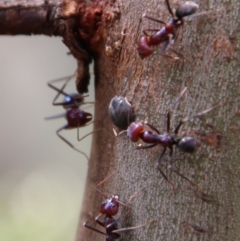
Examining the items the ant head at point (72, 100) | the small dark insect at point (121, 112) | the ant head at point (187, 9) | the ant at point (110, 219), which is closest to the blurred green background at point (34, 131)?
the ant head at point (72, 100)

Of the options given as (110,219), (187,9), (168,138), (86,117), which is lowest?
(110,219)

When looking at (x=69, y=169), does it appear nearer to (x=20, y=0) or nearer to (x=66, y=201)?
(x=66, y=201)

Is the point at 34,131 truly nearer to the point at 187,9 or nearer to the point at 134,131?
the point at 134,131

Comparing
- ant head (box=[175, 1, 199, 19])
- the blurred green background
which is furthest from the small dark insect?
the blurred green background

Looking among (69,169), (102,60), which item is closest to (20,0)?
(102,60)

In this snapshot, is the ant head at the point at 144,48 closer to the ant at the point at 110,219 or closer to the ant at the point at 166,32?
the ant at the point at 166,32

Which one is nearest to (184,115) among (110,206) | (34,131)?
(110,206)

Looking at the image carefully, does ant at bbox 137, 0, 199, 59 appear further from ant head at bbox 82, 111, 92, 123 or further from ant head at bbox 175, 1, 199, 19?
ant head at bbox 82, 111, 92, 123
